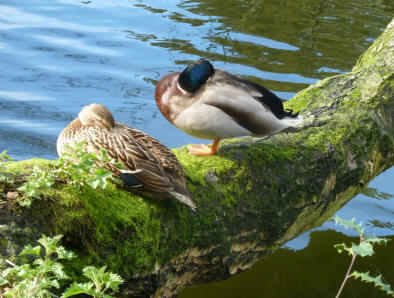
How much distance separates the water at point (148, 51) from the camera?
824cm

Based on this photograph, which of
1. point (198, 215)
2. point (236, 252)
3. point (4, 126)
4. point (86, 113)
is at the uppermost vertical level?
point (86, 113)

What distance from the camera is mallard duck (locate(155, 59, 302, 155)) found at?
416 centimetres

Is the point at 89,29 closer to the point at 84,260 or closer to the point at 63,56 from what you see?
the point at 63,56

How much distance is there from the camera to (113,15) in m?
11.6

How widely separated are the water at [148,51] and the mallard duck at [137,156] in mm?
3345

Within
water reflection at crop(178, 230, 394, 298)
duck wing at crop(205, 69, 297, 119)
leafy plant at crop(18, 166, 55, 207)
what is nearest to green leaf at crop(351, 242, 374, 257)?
leafy plant at crop(18, 166, 55, 207)

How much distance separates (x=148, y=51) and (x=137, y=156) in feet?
24.1

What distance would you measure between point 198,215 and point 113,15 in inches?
350

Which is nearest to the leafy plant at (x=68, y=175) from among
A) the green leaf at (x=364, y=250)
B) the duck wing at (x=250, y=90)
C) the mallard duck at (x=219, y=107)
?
the green leaf at (x=364, y=250)

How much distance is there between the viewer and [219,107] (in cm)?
416

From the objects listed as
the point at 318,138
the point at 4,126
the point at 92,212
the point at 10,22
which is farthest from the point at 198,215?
the point at 10,22

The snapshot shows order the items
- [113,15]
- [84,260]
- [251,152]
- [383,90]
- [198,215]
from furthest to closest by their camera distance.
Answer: [113,15] → [383,90] → [251,152] → [198,215] → [84,260]

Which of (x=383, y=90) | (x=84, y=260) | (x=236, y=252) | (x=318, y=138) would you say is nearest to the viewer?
(x=84, y=260)

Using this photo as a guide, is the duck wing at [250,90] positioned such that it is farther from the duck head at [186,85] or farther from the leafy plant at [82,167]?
the leafy plant at [82,167]
